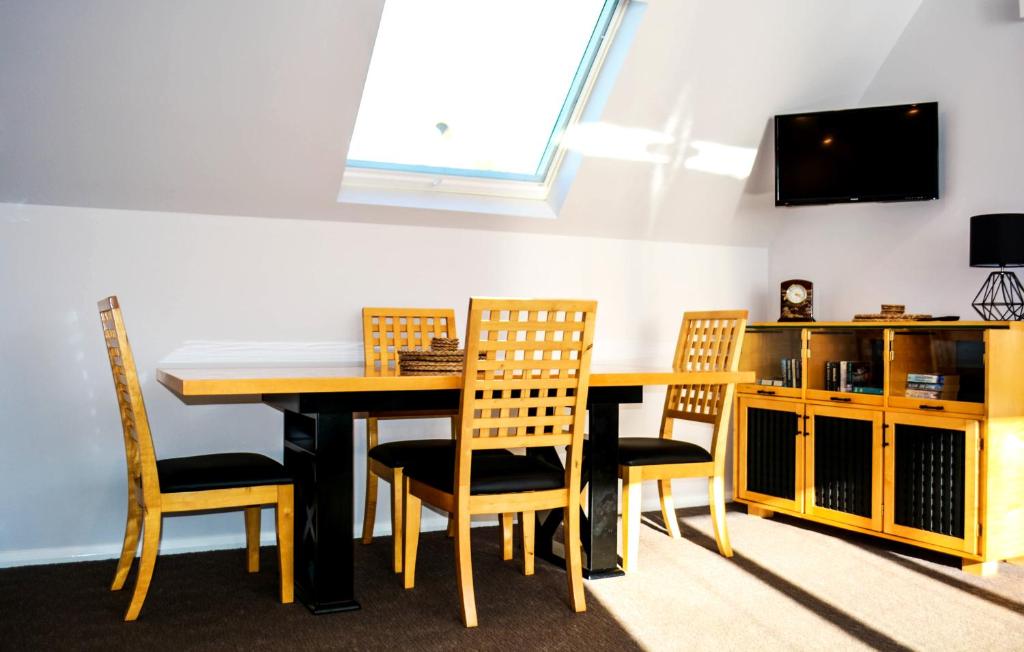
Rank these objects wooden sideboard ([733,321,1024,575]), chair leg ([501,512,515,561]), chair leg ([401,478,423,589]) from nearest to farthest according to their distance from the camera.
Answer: chair leg ([401,478,423,589]), wooden sideboard ([733,321,1024,575]), chair leg ([501,512,515,561])

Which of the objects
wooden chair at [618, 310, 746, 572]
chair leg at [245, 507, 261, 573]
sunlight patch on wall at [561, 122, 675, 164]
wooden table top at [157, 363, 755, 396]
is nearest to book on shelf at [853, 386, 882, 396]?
wooden chair at [618, 310, 746, 572]

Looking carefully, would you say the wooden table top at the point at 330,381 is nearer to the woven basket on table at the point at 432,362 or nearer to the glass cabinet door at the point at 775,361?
the woven basket on table at the point at 432,362

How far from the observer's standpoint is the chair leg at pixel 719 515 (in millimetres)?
3596

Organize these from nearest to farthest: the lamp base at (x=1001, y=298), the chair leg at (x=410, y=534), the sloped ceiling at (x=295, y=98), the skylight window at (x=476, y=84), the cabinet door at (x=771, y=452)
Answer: the chair leg at (x=410, y=534) < the sloped ceiling at (x=295, y=98) < the lamp base at (x=1001, y=298) < the skylight window at (x=476, y=84) < the cabinet door at (x=771, y=452)

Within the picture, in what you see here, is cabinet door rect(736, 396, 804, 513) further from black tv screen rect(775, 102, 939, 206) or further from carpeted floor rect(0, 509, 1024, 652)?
black tv screen rect(775, 102, 939, 206)

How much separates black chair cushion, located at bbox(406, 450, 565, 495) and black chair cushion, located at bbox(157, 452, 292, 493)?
0.47 m

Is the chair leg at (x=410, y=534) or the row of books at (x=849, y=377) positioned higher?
the row of books at (x=849, y=377)

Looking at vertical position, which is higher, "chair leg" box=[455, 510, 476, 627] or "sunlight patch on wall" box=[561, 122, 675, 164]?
"sunlight patch on wall" box=[561, 122, 675, 164]

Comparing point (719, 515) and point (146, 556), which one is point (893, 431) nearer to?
point (719, 515)

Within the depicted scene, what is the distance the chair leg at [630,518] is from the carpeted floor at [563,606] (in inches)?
3.4

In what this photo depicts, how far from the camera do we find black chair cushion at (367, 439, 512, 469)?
3.12 metres

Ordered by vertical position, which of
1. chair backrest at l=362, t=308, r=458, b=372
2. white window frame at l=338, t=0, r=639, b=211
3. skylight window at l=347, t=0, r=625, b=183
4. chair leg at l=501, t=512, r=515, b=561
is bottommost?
chair leg at l=501, t=512, r=515, b=561

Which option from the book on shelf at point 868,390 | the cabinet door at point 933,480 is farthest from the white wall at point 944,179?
the cabinet door at point 933,480

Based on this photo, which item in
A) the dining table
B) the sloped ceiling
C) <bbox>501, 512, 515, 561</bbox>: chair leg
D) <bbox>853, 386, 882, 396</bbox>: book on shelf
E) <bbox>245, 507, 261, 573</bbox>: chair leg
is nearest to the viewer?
the dining table
